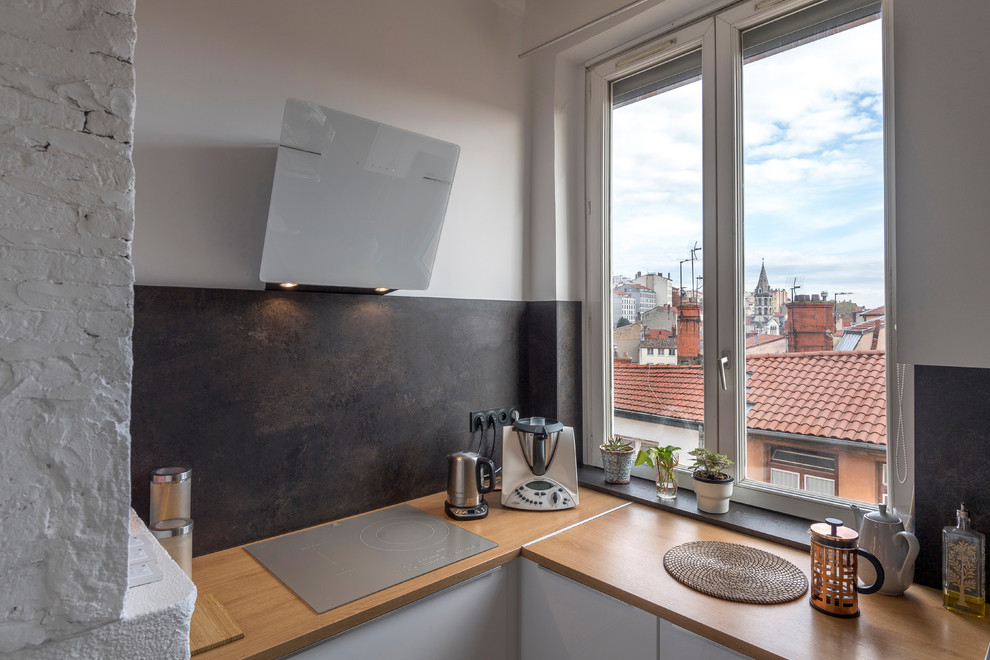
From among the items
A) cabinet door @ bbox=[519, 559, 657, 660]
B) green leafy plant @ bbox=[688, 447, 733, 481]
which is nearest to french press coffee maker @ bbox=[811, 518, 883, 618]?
cabinet door @ bbox=[519, 559, 657, 660]

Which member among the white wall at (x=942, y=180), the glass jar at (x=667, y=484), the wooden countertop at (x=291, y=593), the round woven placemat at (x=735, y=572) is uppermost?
the white wall at (x=942, y=180)

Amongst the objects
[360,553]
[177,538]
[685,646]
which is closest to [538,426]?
[360,553]

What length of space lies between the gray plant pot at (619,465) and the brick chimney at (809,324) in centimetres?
66

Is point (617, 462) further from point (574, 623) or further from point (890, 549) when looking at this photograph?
point (890, 549)

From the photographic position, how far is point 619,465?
1984mm

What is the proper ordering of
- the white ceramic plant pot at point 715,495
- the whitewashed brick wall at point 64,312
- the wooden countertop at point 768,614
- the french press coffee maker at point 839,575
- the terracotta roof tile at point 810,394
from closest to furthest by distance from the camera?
1. the whitewashed brick wall at point 64,312
2. the wooden countertop at point 768,614
3. the french press coffee maker at point 839,575
4. the terracotta roof tile at point 810,394
5. the white ceramic plant pot at point 715,495

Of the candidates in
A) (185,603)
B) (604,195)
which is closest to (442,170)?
(604,195)

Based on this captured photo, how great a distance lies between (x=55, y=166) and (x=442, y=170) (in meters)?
0.90

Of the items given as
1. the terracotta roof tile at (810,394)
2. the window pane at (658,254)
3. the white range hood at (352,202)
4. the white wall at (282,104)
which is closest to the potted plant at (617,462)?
the window pane at (658,254)

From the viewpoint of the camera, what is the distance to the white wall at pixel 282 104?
1390mm

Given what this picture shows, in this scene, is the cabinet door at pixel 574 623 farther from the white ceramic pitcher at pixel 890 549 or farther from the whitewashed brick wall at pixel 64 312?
the whitewashed brick wall at pixel 64 312

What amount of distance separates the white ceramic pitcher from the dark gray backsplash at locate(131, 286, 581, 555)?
1076 millimetres

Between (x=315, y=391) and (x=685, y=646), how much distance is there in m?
1.18

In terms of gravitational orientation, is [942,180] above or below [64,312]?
above
